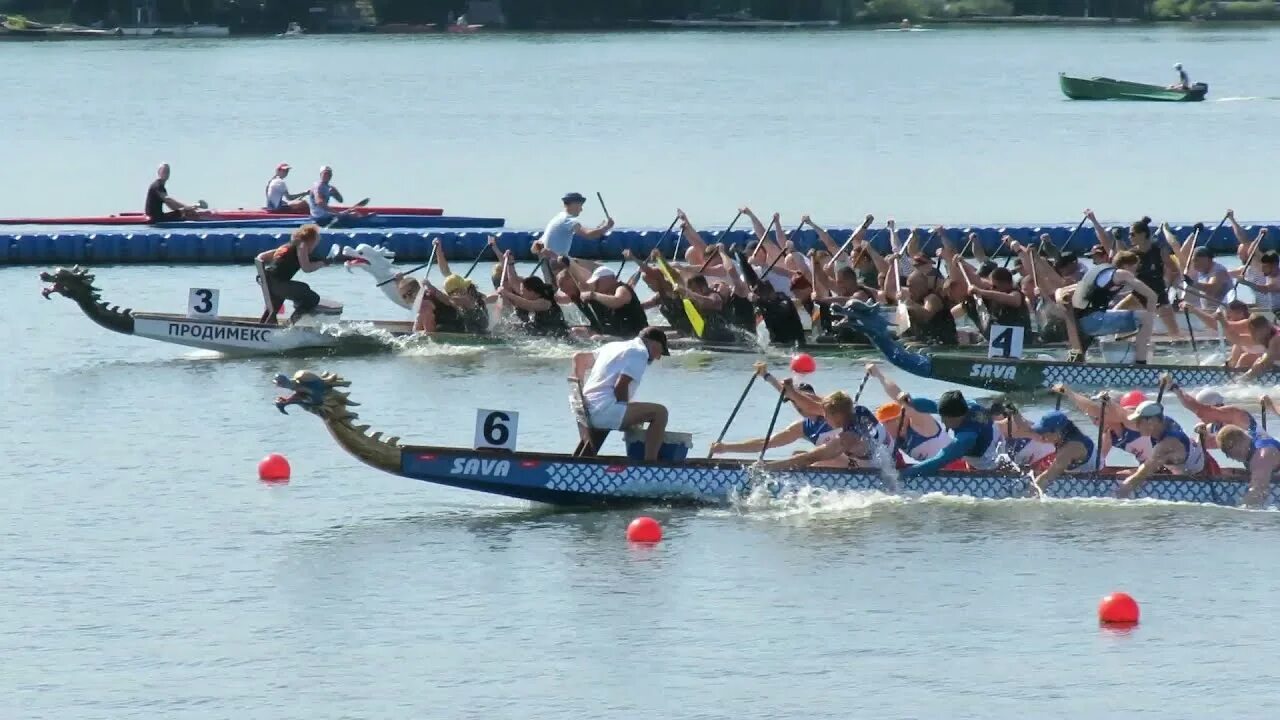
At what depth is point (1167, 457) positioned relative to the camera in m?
18.7

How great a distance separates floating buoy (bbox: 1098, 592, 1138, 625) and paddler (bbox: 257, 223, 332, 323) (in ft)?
43.1

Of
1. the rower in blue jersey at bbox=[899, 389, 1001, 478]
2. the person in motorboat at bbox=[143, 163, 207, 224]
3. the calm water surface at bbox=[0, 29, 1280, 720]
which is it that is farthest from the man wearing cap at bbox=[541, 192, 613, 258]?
the person in motorboat at bbox=[143, 163, 207, 224]

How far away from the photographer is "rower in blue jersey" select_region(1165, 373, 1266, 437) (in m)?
Answer: 18.9


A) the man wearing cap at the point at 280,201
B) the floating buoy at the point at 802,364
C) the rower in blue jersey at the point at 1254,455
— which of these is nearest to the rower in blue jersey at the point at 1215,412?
the rower in blue jersey at the point at 1254,455

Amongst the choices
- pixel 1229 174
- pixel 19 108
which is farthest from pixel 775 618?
pixel 19 108

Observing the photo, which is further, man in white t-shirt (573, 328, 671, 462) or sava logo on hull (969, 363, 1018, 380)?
sava logo on hull (969, 363, 1018, 380)

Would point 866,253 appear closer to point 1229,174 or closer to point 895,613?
point 895,613

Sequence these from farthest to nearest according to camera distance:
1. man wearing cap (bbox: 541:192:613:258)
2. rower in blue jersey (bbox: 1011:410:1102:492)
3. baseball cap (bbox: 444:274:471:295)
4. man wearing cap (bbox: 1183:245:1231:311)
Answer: man wearing cap (bbox: 541:192:613:258), baseball cap (bbox: 444:274:471:295), man wearing cap (bbox: 1183:245:1231:311), rower in blue jersey (bbox: 1011:410:1102:492)

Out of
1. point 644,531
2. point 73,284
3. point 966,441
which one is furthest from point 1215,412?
point 73,284

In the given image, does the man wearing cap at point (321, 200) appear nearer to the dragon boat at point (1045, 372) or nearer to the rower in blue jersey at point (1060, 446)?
the dragon boat at point (1045, 372)

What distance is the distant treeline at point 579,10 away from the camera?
128875 millimetres

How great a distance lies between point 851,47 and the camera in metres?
126

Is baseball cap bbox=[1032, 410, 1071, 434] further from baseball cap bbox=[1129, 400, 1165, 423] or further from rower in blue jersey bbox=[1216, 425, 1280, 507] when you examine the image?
rower in blue jersey bbox=[1216, 425, 1280, 507]

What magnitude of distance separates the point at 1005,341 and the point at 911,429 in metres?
5.51
